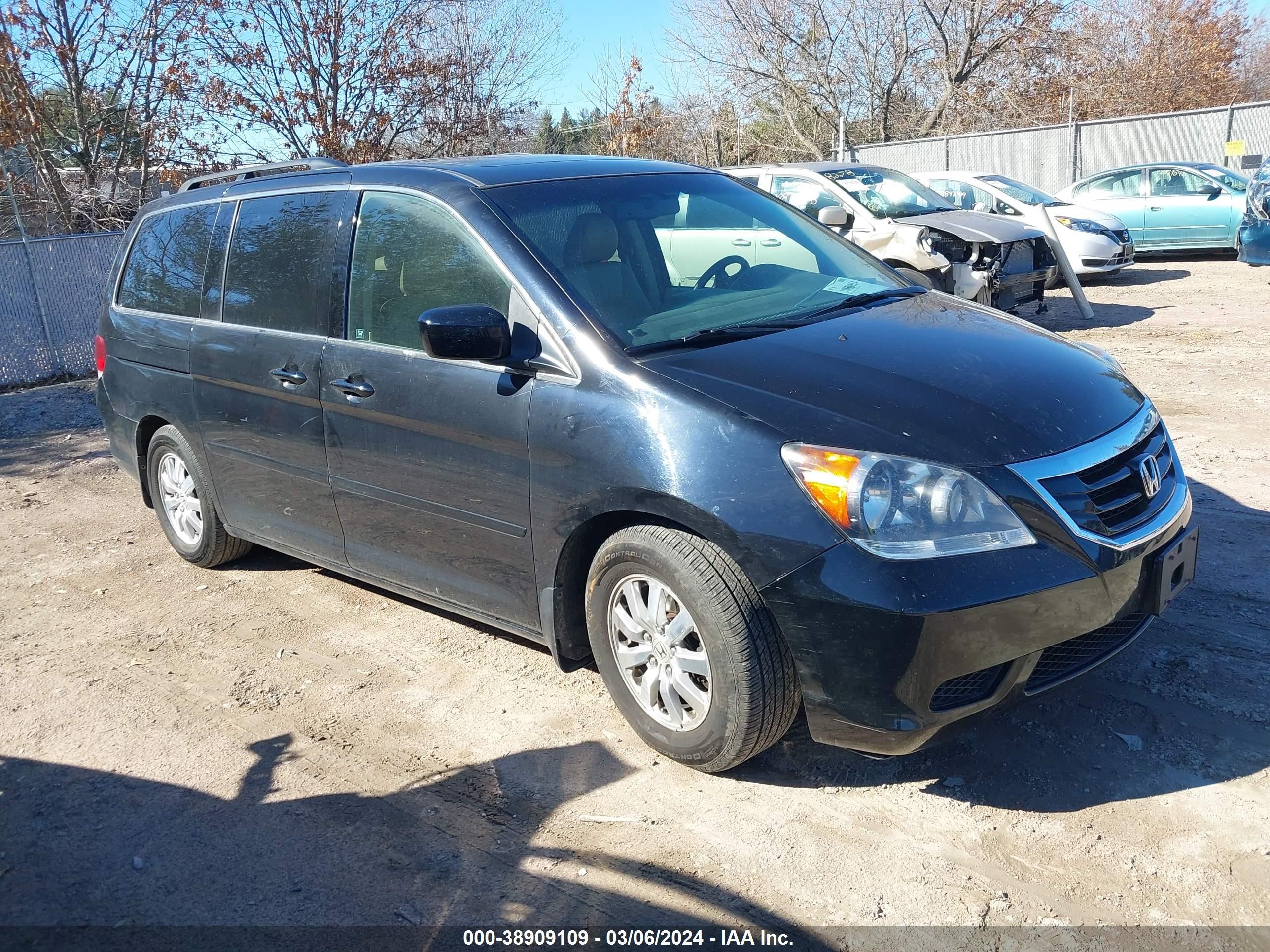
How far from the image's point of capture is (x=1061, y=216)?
1452cm

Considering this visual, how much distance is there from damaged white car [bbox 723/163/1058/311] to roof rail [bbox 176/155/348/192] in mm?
5756

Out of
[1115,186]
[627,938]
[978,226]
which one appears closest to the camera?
[627,938]

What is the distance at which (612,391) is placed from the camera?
3.34 m

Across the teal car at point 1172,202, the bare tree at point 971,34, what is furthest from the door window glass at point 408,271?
the bare tree at point 971,34

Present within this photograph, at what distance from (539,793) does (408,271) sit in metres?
1.94

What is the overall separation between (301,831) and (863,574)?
6.03ft

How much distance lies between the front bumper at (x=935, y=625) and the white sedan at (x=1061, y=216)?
12.0m

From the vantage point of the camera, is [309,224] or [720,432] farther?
[309,224]

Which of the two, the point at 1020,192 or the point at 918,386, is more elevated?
the point at 1020,192

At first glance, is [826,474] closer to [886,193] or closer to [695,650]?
[695,650]

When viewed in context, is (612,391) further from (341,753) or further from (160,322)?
(160,322)

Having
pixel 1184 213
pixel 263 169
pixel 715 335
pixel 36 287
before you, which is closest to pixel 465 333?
pixel 715 335

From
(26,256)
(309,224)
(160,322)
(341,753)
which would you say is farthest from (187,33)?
(341,753)

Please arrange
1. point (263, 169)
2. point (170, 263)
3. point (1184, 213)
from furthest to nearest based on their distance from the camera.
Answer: point (1184, 213) < point (170, 263) < point (263, 169)
